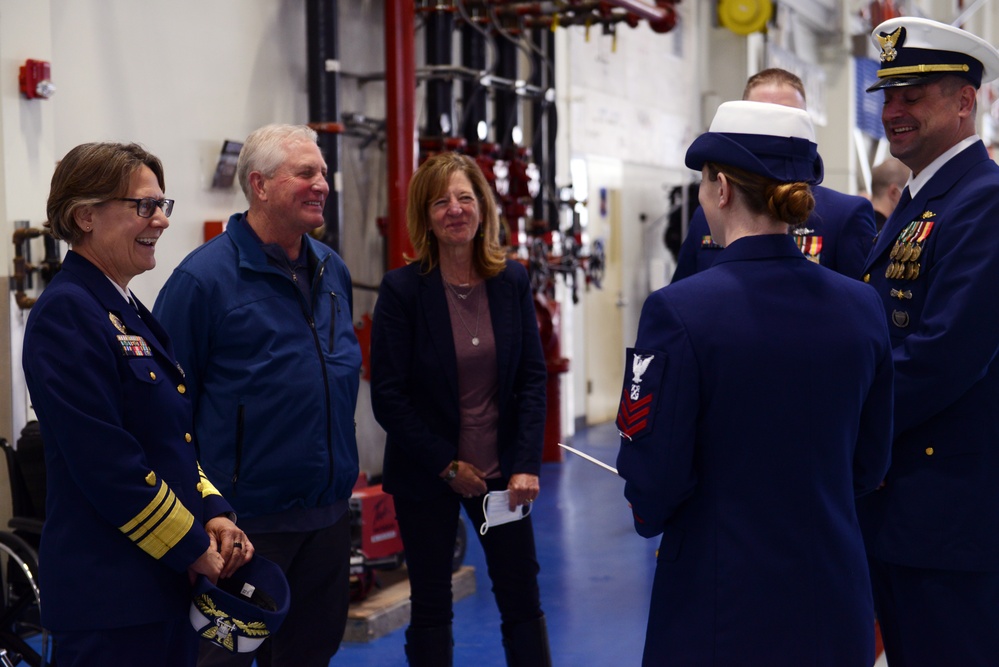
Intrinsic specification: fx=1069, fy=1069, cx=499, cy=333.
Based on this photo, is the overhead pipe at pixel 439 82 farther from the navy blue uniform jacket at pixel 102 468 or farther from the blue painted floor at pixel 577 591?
the navy blue uniform jacket at pixel 102 468

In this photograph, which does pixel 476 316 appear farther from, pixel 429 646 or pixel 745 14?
pixel 745 14

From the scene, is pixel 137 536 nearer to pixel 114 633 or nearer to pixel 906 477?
pixel 114 633

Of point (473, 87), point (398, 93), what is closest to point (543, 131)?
point (473, 87)

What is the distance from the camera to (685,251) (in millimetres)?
3156

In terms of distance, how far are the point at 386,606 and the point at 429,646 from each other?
4.03 feet

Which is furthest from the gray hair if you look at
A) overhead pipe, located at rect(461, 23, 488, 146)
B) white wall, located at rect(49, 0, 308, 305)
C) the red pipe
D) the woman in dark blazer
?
overhead pipe, located at rect(461, 23, 488, 146)

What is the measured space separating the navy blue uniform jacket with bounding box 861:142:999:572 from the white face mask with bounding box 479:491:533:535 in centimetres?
100

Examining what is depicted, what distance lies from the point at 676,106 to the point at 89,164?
9268 millimetres

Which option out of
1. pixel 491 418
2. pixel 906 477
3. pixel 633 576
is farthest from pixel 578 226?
pixel 906 477

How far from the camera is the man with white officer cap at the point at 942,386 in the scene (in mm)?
2127

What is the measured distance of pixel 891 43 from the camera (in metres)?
2.38

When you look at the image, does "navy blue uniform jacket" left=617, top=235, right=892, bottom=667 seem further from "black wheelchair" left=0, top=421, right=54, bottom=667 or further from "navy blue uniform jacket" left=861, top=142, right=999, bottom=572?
"black wheelchair" left=0, top=421, right=54, bottom=667

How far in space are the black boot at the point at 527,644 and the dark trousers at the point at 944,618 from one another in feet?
3.43

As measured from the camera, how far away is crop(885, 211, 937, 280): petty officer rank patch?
2277 millimetres
